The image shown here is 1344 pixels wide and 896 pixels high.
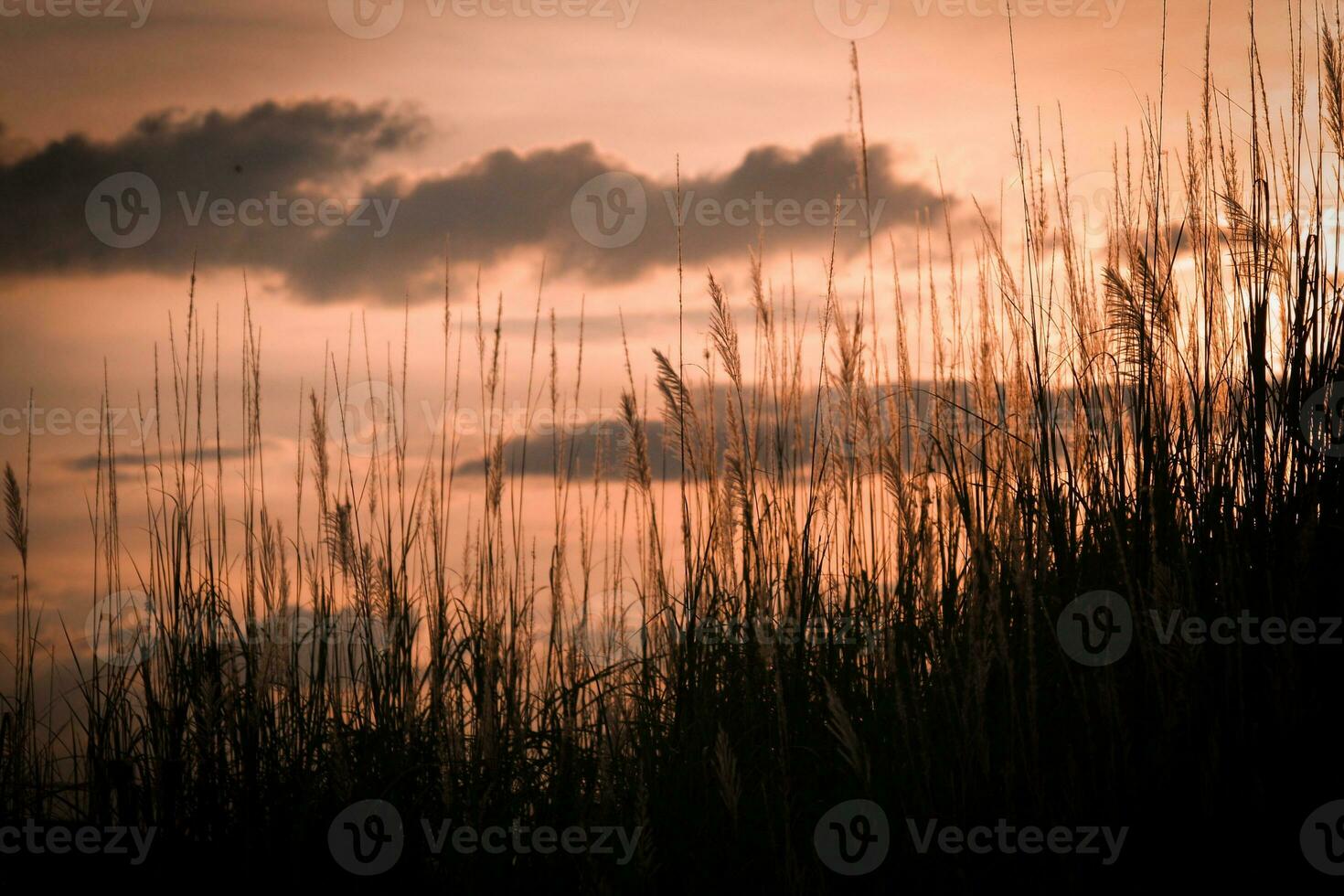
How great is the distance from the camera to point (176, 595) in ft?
9.75

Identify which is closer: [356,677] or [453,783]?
[453,783]

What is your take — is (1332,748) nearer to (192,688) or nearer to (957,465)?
(957,465)

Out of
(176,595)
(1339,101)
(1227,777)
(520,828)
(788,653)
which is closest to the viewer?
(1227,777)

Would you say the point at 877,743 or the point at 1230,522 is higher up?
the point at 1230,522

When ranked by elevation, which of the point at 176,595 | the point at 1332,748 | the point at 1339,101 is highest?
the point at 1339,101

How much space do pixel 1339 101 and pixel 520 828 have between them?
2832mm

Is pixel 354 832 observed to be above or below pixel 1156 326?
below

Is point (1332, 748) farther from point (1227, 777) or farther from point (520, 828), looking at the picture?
point (520, 828)

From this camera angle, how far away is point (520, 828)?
226 centimetres

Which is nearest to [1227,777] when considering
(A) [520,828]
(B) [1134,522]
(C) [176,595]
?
(B) [1134,522]

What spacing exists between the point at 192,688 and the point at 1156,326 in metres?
2.84

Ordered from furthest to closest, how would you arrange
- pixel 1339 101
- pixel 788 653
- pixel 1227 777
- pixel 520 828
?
pixel 1339 101 < pixel 788 653 < pixel 520 828 < pixel 1227 777

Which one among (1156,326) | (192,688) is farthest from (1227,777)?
→ (192,688)

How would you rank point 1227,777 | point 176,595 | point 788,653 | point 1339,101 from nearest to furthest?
point 1227,777 → point 788,653 → point 1339,101 → point 176,595
